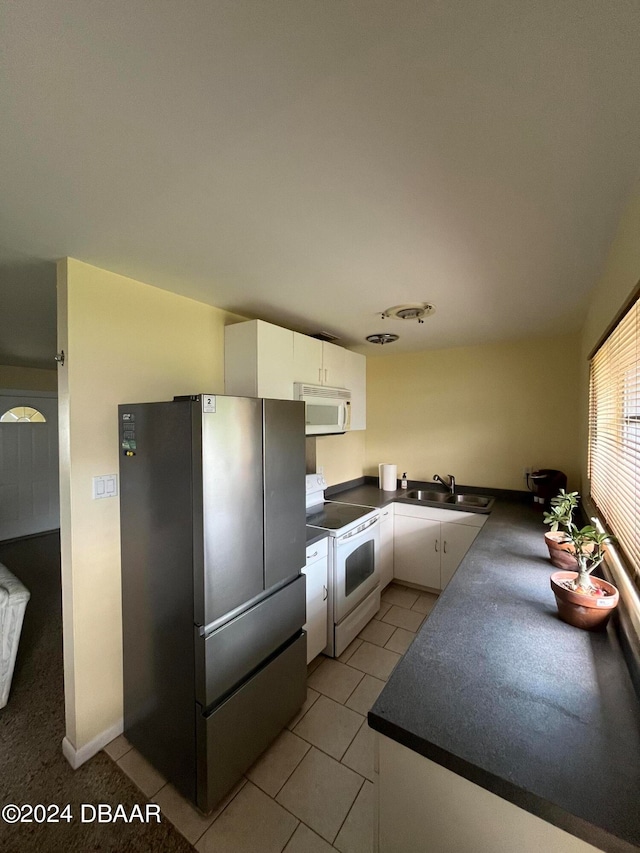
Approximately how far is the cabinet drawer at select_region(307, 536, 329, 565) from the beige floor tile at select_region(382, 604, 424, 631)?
1.03 meters

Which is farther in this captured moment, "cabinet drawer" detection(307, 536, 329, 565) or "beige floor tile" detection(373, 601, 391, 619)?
"beige floor tile" detection(373, 601, 391, 619)

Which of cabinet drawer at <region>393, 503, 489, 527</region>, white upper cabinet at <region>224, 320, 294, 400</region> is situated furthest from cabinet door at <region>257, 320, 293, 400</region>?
cabinet drawer at <region>393, 503, 489, 527</region>

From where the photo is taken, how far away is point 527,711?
2.76 feet

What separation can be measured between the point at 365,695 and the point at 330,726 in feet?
0.95

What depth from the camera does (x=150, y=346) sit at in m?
1.81

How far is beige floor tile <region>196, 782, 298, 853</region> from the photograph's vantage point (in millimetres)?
1253

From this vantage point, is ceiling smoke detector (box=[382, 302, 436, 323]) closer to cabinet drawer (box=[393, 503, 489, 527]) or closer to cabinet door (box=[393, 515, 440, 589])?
cabinet drawer (box=[393, 503, 489, 527])

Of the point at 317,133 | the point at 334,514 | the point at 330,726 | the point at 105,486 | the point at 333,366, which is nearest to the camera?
the point at 317,133

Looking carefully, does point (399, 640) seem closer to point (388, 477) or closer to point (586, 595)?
point (388, 477)

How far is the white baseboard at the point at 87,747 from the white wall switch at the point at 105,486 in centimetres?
116

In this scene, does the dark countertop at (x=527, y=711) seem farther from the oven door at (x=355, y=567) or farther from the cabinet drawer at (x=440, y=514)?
the cabinet drawer at (x=440, y=514)

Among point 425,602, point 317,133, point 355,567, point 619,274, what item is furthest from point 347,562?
point 317,133

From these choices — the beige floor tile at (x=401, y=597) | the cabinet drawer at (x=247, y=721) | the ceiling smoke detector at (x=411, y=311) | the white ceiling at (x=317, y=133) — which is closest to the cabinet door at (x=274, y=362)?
the white ceiling at (x=317, y=133)

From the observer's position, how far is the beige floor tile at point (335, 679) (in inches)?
77.5
